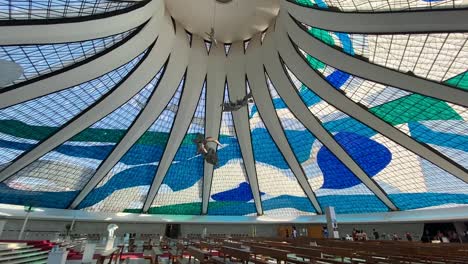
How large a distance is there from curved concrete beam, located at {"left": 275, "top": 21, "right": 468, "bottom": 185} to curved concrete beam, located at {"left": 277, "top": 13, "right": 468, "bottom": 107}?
127 centimetres

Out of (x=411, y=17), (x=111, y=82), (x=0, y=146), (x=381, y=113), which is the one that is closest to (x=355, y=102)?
(x=381, y=113)

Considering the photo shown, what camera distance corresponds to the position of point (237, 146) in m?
24.1

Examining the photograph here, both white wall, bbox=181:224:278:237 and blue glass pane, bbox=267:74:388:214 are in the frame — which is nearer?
blue glass pane, bbox=267:74:388:214

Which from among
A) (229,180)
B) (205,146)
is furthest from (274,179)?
(205,146)

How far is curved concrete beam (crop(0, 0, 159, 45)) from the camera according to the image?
11.2 metres

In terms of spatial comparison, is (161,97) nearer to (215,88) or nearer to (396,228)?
(215,88)

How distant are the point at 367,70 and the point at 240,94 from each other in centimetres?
1072

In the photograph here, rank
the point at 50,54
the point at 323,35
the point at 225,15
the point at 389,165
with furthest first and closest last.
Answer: the point at 225,15 → the point at 389,165 → the point at 323,35 → the point at 50,54

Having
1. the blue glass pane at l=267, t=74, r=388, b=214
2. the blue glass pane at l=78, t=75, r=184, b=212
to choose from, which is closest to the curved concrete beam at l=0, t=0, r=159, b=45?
the blue glass pane at l=78, t=75, r=184, b=212

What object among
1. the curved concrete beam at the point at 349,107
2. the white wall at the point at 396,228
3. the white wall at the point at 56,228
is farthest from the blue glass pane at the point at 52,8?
the white wall at the point at 396,228

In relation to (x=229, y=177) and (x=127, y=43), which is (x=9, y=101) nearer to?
(x=127, y=43)

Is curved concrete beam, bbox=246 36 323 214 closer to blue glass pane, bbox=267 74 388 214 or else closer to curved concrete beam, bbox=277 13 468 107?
blue glass pane, bbox=267 74 388 214

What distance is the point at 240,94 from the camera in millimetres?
22656

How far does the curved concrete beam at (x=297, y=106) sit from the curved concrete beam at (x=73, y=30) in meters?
9.19
